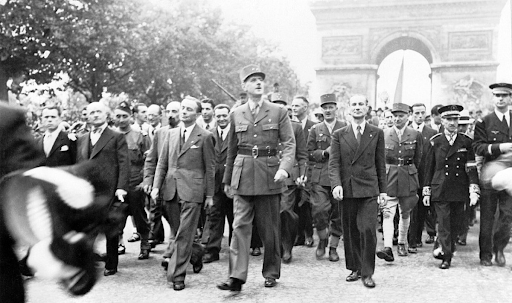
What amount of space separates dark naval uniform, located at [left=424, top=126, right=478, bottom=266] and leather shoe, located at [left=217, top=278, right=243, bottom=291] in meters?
3.11

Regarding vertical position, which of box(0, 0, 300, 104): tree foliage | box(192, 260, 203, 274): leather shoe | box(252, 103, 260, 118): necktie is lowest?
box(192, 260, 203, 274): leather shoe

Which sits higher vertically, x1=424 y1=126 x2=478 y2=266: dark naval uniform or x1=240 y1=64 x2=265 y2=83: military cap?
x1=240 y1=64 x2=265 y2=83: military cap

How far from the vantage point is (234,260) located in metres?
6.64

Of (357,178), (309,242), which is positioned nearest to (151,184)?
(357,178)

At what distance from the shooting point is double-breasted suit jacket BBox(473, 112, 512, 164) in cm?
809

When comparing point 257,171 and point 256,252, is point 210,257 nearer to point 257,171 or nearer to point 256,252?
point 256,252

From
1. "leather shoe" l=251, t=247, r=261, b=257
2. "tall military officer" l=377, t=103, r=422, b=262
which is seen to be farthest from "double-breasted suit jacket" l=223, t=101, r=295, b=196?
"tall military officer" l=377, t=103, r=422, b=262

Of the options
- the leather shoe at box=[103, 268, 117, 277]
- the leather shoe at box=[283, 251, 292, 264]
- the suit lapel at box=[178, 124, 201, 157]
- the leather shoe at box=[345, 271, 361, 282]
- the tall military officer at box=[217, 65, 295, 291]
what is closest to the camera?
the tall military officer at box=[217, 65, 295, 291]

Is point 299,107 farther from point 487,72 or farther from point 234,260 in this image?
point 487,72

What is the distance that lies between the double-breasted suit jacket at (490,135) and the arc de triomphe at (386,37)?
3496 centimetres

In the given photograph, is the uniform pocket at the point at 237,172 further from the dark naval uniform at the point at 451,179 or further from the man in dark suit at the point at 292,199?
the dark naval uniform at the point at 451,179

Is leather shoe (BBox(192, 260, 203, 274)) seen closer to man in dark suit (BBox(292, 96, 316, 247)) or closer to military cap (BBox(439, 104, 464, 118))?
man in dark suit (BBox(292, 96, 316, 247))

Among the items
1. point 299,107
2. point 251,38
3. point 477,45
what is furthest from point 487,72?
point 299,107

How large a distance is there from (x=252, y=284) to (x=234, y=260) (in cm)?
56
